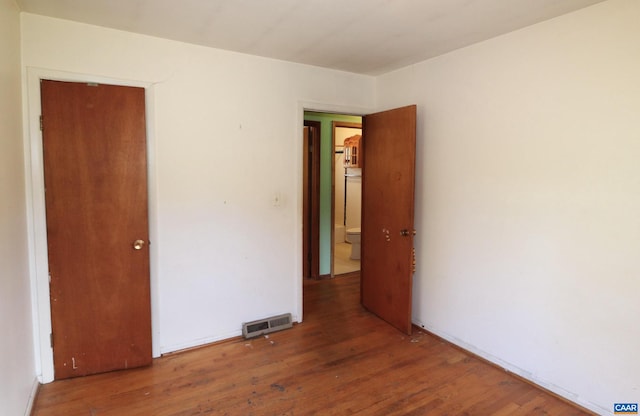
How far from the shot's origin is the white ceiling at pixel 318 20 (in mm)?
2092

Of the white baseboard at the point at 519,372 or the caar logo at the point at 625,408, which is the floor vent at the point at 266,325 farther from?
the caar logo at the point at 625,408

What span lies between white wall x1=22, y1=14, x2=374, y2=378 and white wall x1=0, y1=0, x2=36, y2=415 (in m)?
0.31

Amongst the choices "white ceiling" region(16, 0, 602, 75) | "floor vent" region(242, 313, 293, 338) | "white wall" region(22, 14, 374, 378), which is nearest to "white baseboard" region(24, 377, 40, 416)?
"white wall" region(22, 14, 374, 378)

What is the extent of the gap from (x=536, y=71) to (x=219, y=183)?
2405mm

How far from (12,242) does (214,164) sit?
4.50ft

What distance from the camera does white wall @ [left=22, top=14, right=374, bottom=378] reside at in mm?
2533

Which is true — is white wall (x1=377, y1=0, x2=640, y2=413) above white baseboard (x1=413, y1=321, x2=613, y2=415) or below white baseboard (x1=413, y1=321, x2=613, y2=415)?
above

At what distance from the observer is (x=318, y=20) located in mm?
2305

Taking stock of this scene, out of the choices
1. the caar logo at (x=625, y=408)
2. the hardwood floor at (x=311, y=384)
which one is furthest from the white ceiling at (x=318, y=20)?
the hardwood floor at (x=311, y=384)

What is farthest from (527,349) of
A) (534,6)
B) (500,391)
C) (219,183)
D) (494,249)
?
(219,183)

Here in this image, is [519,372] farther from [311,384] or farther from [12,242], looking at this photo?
[12,242]

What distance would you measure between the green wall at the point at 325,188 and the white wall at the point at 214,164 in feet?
4.35

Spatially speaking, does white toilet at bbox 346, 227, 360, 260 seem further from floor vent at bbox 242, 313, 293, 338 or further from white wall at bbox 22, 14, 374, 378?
floor vent at bbox 242, 313, 293, 338

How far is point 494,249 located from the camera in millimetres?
2682
